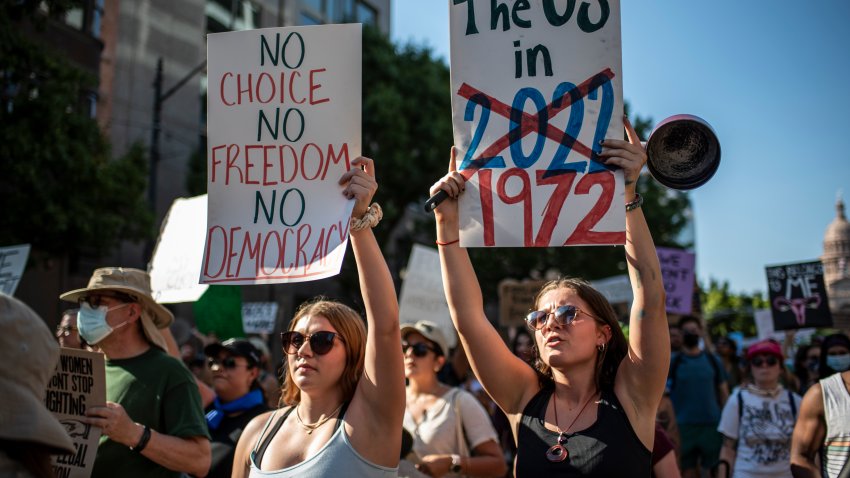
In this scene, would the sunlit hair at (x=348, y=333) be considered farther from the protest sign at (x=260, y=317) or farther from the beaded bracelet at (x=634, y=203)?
the protest sign at (x=260, y=317)

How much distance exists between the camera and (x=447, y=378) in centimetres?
941

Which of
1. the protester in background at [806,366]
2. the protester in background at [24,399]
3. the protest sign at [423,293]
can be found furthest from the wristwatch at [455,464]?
the protest sign at [423,293]

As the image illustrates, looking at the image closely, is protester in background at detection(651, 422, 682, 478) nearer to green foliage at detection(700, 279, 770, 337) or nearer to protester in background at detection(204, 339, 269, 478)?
protester in background at detection(204, 339, 269, 478)

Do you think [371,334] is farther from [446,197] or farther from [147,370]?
[147,370]

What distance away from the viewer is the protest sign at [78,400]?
3379mm

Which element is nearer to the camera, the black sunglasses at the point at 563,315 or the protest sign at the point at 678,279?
the black sunglasses at the point at 563,315

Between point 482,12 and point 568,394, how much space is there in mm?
1468

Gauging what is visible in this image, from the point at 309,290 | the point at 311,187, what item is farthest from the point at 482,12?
the point at 309,290

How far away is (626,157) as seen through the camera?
2889 millimetres

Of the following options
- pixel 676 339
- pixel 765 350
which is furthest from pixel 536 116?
pixel 676 339

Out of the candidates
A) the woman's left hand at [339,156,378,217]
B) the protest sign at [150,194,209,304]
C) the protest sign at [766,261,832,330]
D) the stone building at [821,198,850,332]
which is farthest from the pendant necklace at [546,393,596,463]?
the stone building at [821,198,850,332]

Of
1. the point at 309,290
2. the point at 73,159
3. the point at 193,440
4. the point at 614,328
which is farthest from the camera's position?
the point at 309,290

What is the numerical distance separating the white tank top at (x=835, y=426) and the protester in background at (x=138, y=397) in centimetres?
301

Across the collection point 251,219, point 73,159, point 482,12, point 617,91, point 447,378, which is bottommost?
point 447,378
